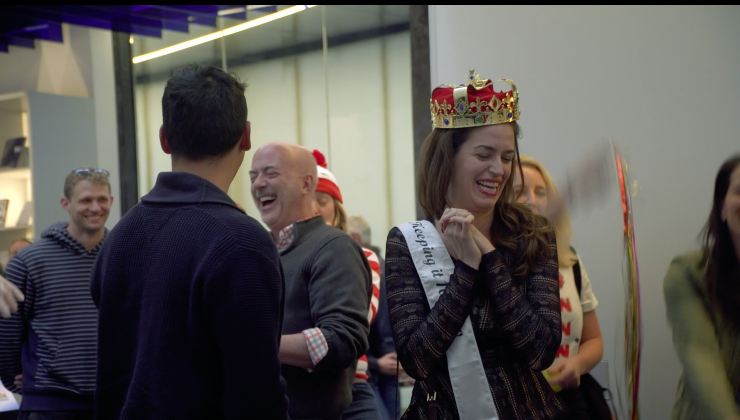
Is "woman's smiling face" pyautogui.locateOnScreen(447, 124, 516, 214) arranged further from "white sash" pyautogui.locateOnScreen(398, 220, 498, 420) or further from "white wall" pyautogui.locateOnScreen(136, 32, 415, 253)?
"white wall" pyautogui.locateOnScreen(136, 32, 415, 253)

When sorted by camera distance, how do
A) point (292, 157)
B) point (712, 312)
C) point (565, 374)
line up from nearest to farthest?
1. point (712, 312)
2. point (565, 374)
3. point (292, 157)

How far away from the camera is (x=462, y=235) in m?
1.92

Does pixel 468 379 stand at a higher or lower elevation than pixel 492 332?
lower

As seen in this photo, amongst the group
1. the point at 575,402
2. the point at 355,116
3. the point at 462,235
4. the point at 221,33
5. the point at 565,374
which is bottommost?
the point at 575,402

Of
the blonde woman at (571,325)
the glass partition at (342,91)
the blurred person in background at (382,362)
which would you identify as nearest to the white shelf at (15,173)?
the glass partition at (342,91)

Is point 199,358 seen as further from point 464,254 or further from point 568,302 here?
point 568,302

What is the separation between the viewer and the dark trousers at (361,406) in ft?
9.44

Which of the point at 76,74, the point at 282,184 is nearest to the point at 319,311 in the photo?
the point at 282,184

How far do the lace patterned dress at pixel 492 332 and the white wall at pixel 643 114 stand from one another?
183 centimetres

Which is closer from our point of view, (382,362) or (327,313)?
(327,313)

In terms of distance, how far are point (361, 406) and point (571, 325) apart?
873 mm

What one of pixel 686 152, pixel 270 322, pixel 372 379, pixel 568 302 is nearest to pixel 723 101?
pixel 686 152

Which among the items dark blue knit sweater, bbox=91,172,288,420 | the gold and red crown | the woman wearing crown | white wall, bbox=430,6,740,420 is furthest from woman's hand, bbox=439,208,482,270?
white wall, bbox=430,6,740,420

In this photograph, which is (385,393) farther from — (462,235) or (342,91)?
(342,91)
